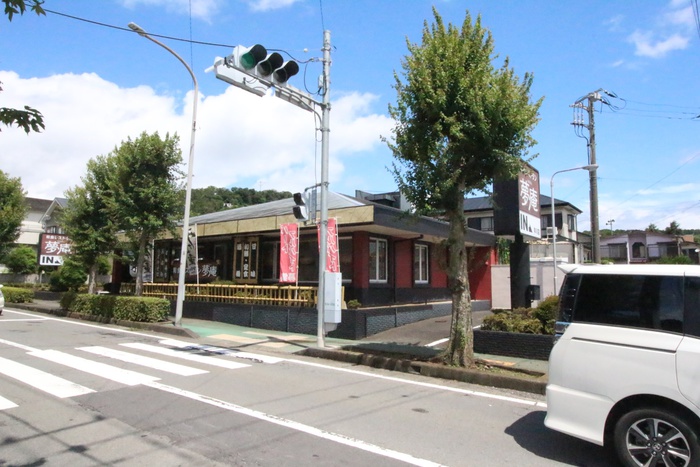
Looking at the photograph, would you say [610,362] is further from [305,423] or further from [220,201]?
[220,201]

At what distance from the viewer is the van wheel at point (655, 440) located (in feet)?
13.8

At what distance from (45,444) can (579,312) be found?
19.0ft

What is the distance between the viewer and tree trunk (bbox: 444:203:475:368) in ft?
31.2

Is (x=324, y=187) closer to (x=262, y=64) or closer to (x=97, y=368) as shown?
(x=262, y=64)

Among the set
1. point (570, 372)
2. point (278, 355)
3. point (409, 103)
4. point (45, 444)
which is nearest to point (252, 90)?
point (409, 103)

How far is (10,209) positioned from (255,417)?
92.5ft

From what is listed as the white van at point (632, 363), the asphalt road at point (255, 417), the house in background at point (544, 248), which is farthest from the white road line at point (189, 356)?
the white van at point (632, 363)

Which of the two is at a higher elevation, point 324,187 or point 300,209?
point 324,187

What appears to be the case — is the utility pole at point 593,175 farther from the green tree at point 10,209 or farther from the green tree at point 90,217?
the green tree at point 10,209

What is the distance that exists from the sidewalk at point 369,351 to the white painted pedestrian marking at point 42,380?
4779 millimetres

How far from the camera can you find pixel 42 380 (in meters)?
8.23

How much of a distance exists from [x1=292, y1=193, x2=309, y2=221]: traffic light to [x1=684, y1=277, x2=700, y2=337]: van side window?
8715 millimetres

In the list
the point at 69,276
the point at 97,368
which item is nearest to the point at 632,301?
the point at 97,368

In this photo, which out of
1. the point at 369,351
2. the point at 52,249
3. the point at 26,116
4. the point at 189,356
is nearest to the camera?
the point at 26,116
